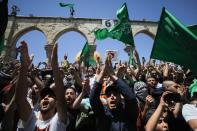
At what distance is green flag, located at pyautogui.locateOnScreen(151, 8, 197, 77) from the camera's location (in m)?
4.05

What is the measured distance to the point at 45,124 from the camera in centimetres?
326

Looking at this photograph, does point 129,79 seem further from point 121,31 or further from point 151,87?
point 121,31

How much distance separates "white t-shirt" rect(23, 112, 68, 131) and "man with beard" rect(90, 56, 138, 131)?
2.14 ft

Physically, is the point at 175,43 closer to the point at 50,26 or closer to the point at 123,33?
the point at 123,33

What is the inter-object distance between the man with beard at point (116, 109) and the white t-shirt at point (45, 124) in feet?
2.14

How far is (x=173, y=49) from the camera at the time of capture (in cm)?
439

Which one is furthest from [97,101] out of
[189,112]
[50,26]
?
[50,26]

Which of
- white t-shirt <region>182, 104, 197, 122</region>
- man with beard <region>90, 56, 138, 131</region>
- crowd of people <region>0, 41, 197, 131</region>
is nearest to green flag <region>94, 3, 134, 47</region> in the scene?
crowd of people <region>0, 41, 197, 131</region>

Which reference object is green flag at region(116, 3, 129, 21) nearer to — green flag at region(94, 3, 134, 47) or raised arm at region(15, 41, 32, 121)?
green flag at region(94, 3, 134, 47)

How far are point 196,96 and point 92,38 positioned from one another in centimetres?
2554

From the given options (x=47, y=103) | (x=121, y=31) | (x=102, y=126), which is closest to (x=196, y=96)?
(x=102, y=126)

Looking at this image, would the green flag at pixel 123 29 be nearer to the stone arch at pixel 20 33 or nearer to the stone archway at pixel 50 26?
the stone archway at pixel 50 26

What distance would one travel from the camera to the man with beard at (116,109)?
3584 millimetres

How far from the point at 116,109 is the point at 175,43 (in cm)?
162
